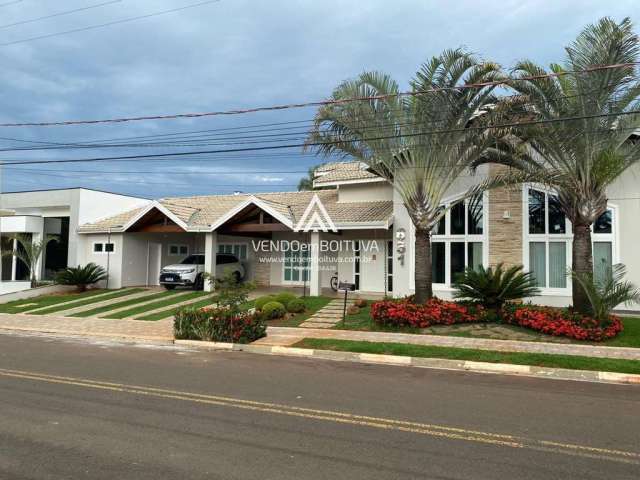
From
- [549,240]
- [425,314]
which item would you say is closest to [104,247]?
[425,314]

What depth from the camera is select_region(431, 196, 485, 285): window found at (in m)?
19.6

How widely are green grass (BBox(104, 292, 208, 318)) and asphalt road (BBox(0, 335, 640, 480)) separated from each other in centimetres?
938

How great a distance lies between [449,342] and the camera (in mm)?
13266

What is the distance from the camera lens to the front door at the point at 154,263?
2875cm

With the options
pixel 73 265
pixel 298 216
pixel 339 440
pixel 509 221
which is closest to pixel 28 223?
pixel 73 265

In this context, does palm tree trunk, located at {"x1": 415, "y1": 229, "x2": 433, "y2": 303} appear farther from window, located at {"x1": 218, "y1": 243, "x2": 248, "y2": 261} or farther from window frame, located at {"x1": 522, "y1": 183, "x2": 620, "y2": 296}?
window, located at {"x1": 218, "y1": 243, "x2": 248, "y2": 261}

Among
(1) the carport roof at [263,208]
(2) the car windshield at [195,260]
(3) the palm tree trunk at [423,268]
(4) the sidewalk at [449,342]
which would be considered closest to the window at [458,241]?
(1) the carport roof at [263,208]

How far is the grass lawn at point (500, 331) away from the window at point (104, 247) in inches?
626

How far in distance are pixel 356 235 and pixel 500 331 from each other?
1077 centimetres

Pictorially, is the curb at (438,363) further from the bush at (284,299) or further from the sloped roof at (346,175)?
the sloped roof at (346,175)

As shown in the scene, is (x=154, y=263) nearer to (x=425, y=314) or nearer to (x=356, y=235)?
(x=356, y=235)

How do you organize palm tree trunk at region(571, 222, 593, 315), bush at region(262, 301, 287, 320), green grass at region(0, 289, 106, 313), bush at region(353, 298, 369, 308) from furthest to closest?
green grass at region(0, 289, 106, 313), bush at region(353, 298, 369, 308), bush at region(262, 301, 287, 320), palm tree trunk at region(571, 222, 593, 315)

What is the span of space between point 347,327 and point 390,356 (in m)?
4.01

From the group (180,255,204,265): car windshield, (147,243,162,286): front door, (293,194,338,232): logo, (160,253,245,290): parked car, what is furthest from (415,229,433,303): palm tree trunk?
(147,243,162,286): front door
